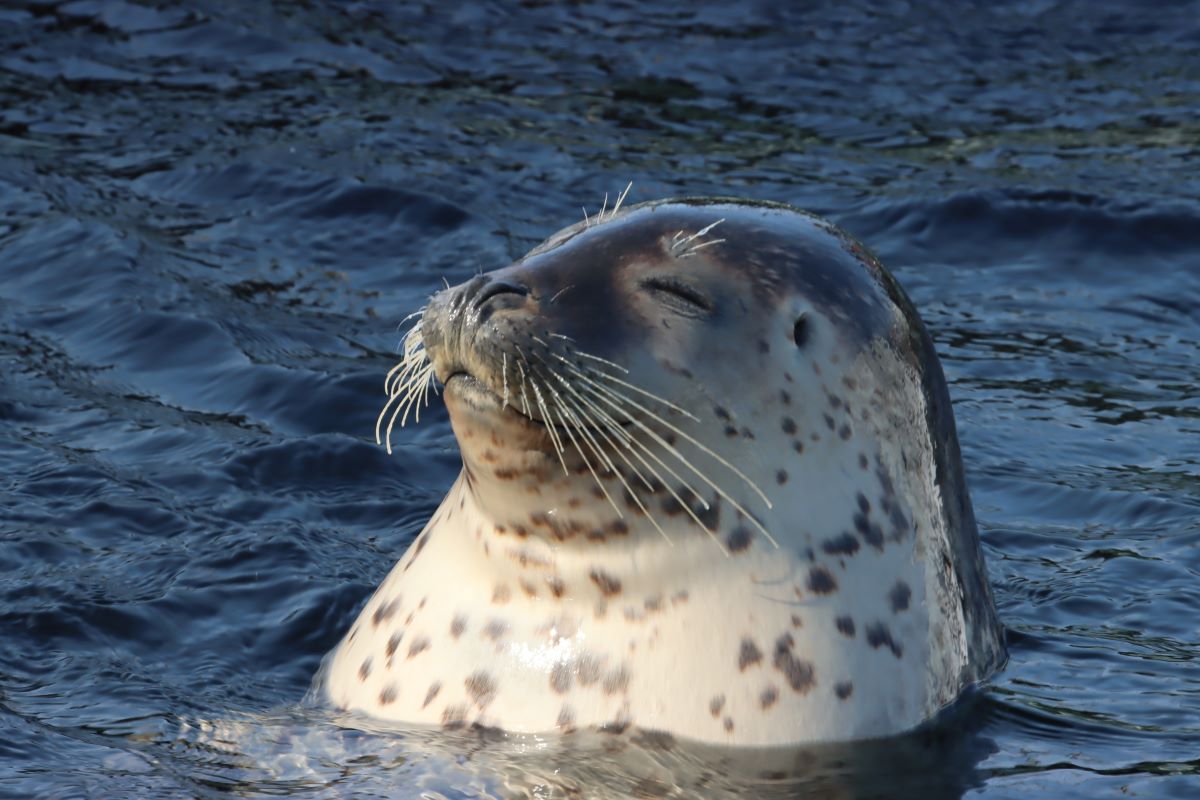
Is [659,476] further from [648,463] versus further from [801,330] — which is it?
[801,330]

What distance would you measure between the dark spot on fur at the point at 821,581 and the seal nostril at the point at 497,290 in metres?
1.07

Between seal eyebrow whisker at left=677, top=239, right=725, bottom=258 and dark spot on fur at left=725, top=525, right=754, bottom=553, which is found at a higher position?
seal eyebrow whisker at left=677, top=239, right=725, bottom=258

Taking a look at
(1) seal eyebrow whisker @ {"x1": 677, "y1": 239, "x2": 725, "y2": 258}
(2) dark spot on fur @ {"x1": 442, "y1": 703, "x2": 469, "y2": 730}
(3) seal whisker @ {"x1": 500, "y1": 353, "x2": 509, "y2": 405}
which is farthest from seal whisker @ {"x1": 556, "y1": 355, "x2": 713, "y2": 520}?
(2) dark spot on fur @ {"x1": 442, "y1": 703, "x2": 469, "y2": 730}

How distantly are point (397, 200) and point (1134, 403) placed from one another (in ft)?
13.9

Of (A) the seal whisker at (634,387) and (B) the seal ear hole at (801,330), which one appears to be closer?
(A) the seal whisker at (634,387)

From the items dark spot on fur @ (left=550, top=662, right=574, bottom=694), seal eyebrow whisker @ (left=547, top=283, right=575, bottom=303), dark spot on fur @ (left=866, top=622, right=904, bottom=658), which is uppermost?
seal eyebrow whisker @ (left=547, top=283, right=575, bottom=303)

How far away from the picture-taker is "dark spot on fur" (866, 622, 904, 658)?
5797mm

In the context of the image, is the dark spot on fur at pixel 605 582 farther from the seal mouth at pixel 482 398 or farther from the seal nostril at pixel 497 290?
the seal nostril at pixel 497 290

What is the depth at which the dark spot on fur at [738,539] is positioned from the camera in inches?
225

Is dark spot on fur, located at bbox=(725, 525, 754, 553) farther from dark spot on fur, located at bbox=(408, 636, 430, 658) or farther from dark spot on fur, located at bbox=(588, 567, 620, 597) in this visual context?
dark spot on fur, located at bbox=(408, 636, 430, 658)

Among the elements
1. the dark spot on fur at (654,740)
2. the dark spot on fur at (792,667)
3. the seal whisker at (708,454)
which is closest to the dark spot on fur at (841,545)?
the seal whisker at (708,454)

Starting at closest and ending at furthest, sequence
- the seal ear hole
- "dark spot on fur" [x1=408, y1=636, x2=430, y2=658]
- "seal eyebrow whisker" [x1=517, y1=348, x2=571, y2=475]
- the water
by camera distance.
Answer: "seal eyebrow whisker" [x1=517, y1=348, x2=571, y2=475] → the seal ear hole → "dark spot on fur" [x1=408, y1=636, x2=430, y2=658] → the water

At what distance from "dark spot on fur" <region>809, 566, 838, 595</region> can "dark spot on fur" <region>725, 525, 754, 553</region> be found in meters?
0.19

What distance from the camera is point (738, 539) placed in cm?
573
